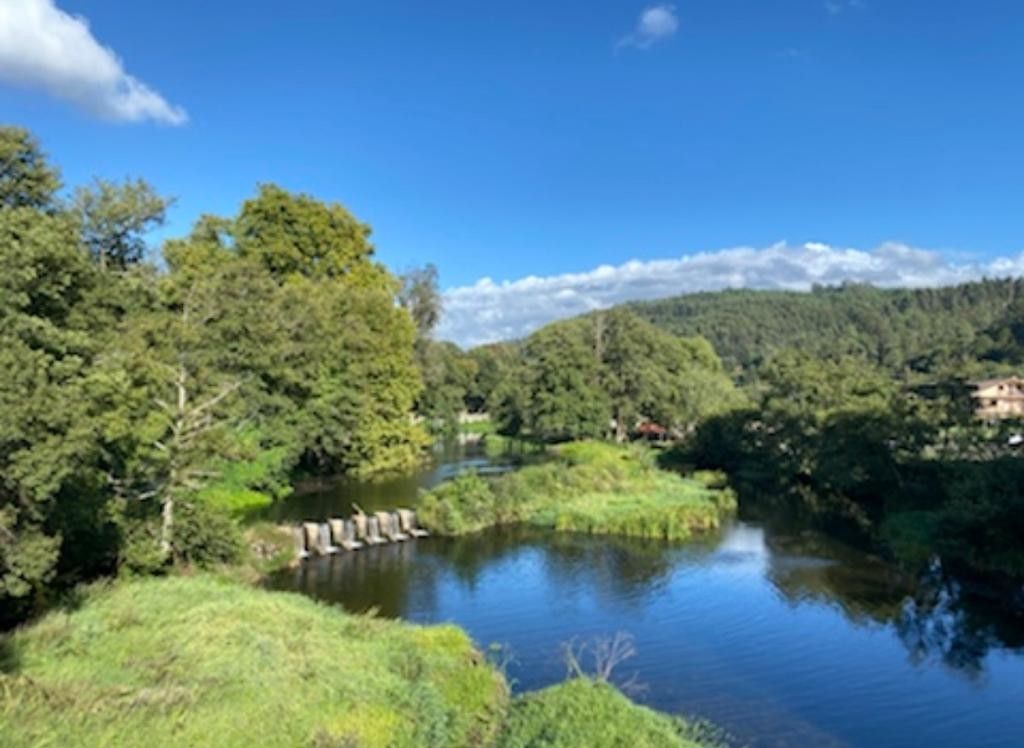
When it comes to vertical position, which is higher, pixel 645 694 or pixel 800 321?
pixel 800 321

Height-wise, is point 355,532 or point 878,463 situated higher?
point 878,463

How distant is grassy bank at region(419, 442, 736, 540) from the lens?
32219 mm

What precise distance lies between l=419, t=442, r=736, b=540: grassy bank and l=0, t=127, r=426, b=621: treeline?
8.48 meters

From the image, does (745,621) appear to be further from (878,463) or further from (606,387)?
(606,387)

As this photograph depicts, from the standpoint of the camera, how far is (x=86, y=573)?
1956cm

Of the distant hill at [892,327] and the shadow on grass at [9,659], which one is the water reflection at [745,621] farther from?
the distant hill at [892,327]

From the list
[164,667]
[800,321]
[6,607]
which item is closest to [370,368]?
[6,607]

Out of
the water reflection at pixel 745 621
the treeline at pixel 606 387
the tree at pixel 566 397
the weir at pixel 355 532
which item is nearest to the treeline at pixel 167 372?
the weir at pixel 355 532

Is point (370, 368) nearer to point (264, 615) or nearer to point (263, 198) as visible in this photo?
point (263, 198)

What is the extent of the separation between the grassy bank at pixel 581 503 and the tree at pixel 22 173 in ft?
53.9

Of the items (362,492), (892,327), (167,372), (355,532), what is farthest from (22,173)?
(892,327)

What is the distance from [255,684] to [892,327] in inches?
5788

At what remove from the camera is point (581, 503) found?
35.8 metres

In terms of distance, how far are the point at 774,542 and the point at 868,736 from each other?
663 inches
